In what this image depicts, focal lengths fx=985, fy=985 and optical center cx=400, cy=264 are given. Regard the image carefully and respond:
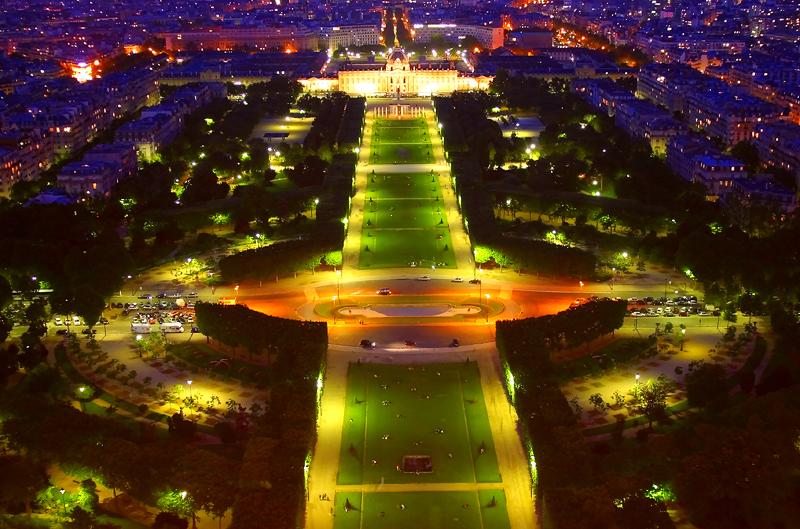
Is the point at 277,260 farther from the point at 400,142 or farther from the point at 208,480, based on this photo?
the point at 400,142

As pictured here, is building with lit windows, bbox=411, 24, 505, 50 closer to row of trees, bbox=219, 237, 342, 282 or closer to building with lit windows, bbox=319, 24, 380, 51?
building with lit windows, bbox=319, 24, 380, 51

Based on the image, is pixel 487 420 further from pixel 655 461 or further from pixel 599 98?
pixel 599 98

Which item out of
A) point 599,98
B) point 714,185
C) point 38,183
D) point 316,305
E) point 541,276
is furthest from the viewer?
point 599,98

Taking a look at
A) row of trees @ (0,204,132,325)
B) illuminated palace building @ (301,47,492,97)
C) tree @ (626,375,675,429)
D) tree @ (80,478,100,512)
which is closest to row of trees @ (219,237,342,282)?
row of trees @ (0,204,132,325)

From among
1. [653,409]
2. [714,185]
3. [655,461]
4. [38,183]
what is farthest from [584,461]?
[38,183]

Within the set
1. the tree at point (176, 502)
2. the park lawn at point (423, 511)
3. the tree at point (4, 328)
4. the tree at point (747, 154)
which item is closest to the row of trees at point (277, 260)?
the tree at point (4, 328)
